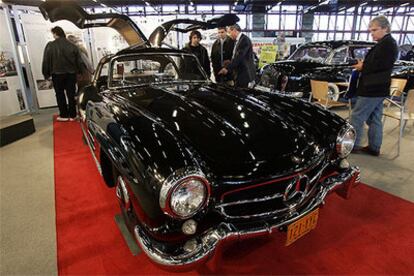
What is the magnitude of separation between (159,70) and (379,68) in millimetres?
2417

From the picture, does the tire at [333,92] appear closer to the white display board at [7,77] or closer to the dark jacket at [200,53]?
the dark jacket at [200,53]

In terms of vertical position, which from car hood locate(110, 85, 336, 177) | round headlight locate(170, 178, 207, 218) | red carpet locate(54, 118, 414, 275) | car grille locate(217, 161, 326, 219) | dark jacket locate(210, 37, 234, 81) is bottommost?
red carpet locate(54, 118, 414, 275)

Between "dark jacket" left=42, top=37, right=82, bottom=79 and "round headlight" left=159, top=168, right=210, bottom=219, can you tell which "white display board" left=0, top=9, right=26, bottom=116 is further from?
"round headlight" left=159, top=168, right=210, bottom=219

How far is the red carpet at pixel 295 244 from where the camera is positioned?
1.72 meters

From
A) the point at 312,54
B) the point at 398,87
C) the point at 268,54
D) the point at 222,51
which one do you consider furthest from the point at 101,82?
the point at 268,54

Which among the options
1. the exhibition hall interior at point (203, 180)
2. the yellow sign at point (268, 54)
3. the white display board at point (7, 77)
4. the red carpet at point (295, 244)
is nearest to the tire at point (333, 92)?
the exhibition hall interior at point (203, 180)

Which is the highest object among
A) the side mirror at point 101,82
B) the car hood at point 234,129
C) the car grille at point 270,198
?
the side mirror at point 101,82

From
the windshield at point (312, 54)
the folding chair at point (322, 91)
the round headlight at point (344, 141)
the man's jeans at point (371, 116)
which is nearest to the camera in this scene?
the round headlight at point (344, 141)

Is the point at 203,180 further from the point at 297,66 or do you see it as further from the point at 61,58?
the point at 297,66

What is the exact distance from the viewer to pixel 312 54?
6.27 m

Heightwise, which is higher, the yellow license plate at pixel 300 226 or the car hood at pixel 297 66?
the car hood at pixel 297 66

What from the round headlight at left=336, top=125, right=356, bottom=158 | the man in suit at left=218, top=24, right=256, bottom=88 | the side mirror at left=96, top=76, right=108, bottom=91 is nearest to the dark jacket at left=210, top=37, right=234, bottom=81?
the man in suit at left=218, top=24, right=256, bottom=88

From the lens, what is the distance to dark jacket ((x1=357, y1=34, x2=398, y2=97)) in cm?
295

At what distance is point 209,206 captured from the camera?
1.36m
